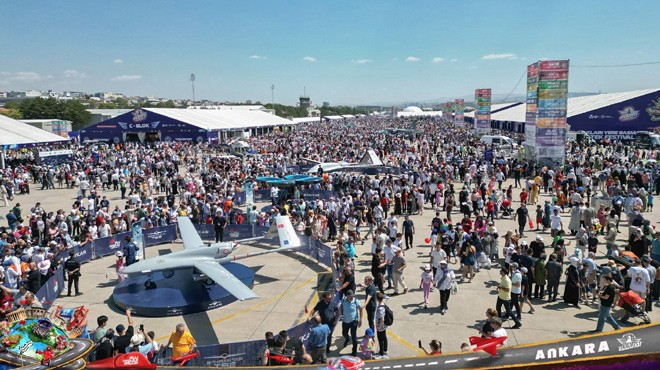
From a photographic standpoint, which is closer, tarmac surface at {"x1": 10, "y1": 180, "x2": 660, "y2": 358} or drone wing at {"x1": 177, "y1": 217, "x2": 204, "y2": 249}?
tarmac surface at {"x1": 10, "y1": 180, "x2": 660, "y2": 358}

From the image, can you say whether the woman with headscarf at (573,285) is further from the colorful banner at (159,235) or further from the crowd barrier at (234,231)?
the colorful banner at (159,235)

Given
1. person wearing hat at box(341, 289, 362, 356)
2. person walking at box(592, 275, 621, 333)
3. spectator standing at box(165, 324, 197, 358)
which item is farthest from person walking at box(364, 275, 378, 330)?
person walking at box(592, 275, 621, 333)

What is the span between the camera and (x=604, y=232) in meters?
17.4

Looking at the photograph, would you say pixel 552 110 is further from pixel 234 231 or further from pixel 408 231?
pixel 234 231

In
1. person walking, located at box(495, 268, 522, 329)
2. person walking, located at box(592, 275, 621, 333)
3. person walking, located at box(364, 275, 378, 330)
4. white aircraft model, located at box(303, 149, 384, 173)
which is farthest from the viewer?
white aircraft model, located at box(303, 149, 384, 173)

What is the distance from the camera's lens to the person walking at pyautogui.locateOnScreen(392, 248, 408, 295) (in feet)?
39.8

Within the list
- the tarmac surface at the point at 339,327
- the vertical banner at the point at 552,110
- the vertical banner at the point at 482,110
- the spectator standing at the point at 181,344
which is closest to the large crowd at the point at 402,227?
the tarmac surface at the point at 339,327

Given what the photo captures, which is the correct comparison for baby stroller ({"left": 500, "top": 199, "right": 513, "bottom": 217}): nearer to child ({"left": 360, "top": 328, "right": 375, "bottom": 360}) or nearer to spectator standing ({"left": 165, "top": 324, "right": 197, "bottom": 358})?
child ({"left": 360, "top": 328, "right": 375, "bottom": 360})

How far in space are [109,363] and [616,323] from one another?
32.0 ft

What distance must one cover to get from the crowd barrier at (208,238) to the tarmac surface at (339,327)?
46 centimetres

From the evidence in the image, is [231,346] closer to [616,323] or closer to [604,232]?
[616,323]

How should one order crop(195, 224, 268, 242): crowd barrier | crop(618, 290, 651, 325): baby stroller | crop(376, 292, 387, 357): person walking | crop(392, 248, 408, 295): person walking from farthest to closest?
crop(195, 224, 268, 242): crowd barrier
crop(392, 248, 408, 295): person walking
crop(618, 290, 651, 325): baby stroller
crop(376, 292, 387, 357): person walking

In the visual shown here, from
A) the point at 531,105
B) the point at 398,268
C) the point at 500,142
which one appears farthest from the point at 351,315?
the point at 500,142

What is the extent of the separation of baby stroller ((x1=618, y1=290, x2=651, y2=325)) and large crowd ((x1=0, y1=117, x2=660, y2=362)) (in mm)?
456
